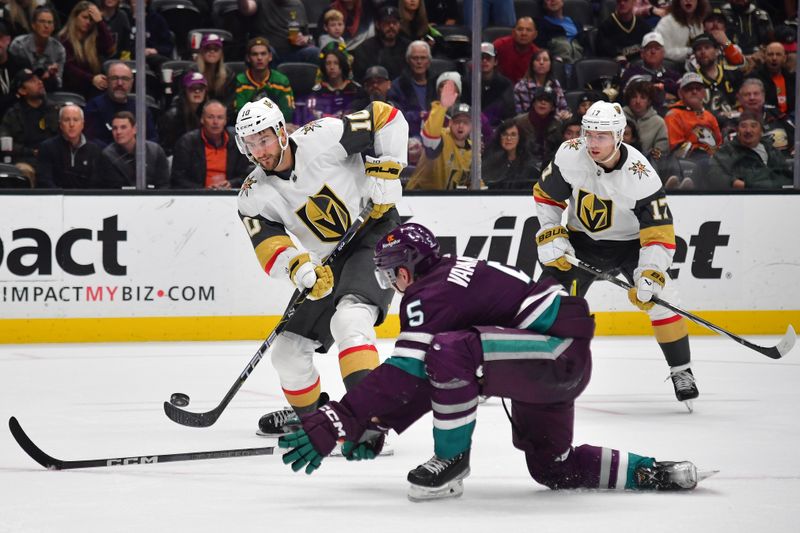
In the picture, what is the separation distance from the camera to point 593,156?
16.0ft

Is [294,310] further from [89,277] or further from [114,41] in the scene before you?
[114,41]

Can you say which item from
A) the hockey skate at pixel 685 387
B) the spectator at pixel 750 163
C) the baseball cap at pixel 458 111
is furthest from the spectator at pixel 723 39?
the hockey skate at pixel 685 387

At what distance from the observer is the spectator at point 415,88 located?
274 inches

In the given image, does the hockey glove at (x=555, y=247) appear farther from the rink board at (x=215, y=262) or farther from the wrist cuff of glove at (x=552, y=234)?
the rink board at (x=215, y=262)

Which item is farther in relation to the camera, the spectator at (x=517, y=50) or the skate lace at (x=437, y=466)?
the spectator at (x=517, y=50)

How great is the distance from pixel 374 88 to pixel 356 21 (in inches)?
25.6

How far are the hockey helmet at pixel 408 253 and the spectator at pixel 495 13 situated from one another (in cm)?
427

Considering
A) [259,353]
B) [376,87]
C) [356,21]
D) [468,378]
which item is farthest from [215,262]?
A: [468,378]

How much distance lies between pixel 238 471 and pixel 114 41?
4.27 meters

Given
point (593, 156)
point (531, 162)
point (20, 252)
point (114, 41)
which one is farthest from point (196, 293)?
point (593, 156)

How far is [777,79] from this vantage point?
7.46 m

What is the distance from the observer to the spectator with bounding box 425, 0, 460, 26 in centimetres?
739

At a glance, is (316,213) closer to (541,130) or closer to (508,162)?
(508,162)

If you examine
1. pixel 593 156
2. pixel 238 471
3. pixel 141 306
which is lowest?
pixel 141 306
